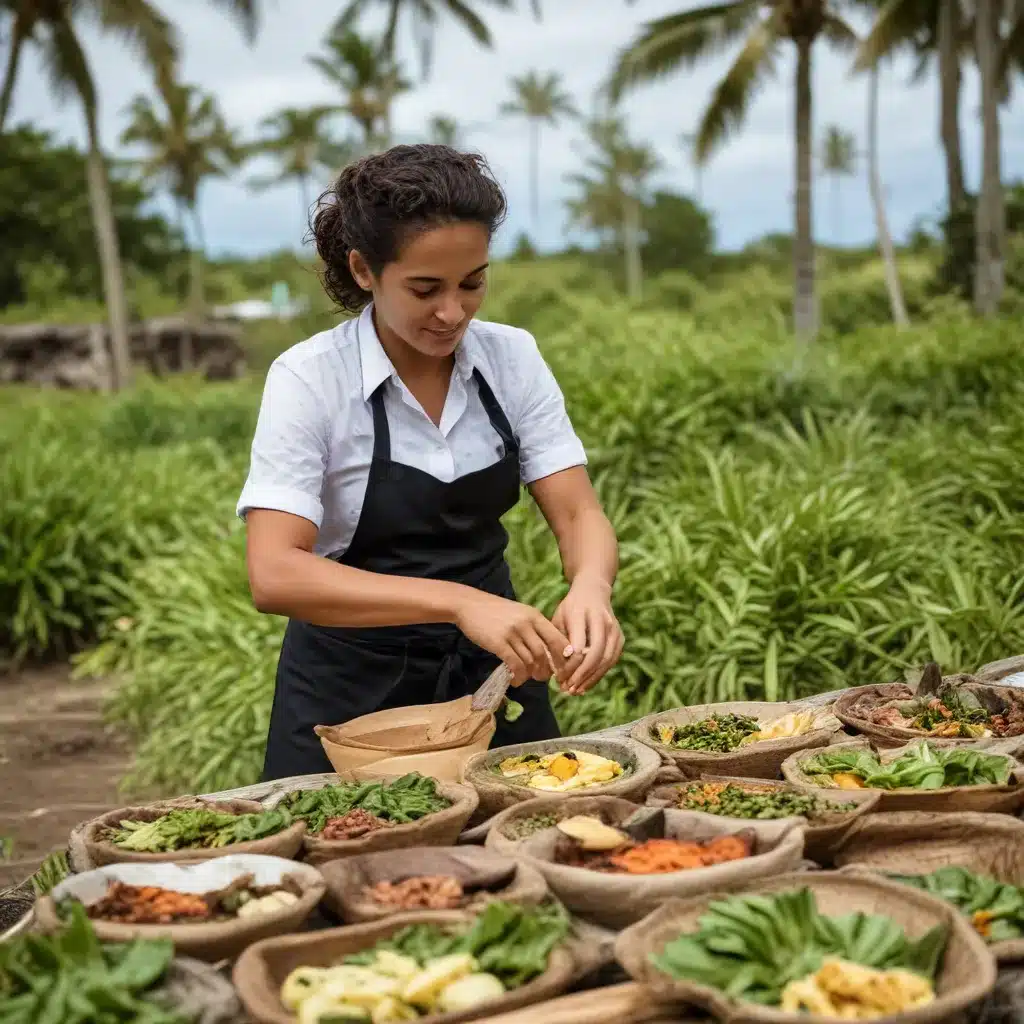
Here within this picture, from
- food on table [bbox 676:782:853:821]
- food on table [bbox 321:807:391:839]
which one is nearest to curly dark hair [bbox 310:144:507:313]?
food on table [bbox 321:807:391:839]

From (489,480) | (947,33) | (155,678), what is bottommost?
(155,678)

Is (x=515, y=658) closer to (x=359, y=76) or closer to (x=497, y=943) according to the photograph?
(x=497, y=943)

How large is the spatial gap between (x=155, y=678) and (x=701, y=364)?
332 centimetres

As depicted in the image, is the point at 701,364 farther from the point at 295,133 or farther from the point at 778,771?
the point at 295,133

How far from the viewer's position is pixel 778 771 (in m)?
2.44

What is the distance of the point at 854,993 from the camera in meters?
1.44

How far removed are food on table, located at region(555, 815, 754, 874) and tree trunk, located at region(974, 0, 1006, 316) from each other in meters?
13.8

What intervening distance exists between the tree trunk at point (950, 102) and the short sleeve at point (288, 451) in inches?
746

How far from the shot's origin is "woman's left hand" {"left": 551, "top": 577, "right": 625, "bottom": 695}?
2350 mm

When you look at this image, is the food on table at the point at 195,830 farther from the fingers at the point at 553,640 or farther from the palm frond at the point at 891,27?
the palm frond at the point at 891,27

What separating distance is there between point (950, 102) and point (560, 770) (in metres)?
19.8

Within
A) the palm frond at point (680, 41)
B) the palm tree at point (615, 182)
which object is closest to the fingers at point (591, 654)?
the palm frond at point (680, 41)

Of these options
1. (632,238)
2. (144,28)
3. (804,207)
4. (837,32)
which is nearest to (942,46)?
(837,32)

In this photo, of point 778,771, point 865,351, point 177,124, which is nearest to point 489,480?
point 778,771
